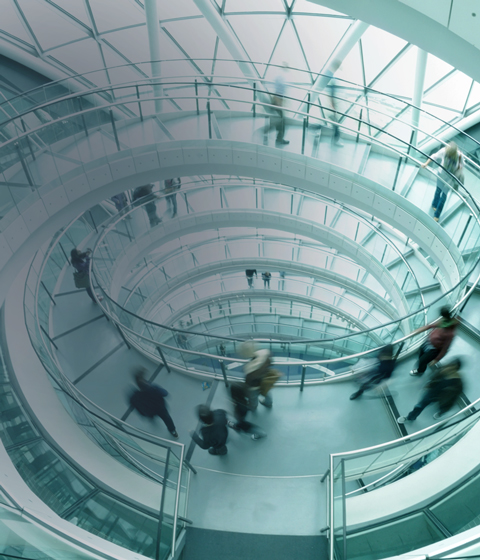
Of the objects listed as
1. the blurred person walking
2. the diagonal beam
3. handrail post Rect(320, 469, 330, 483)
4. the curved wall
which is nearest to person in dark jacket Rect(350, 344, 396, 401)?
handrail post Rect(320, 469, 330, 483)

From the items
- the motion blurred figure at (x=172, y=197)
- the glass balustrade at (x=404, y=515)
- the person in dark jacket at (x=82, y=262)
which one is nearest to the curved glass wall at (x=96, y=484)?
the glass balustrade at (x=404, y=515)

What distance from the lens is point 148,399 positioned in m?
7.41

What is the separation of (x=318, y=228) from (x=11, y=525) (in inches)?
510

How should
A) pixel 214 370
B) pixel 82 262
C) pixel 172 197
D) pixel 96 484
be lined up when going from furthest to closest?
pixel 172 197, pixel 82 262, pixel 214 370, pixel 96 484

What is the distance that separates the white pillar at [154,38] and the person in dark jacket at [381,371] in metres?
7.34

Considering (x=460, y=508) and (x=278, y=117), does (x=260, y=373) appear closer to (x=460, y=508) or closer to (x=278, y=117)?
(x=460, y=508)

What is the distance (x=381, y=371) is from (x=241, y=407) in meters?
2.84

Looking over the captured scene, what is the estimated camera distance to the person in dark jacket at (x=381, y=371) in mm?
7648

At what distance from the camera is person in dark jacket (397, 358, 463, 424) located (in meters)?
6.20

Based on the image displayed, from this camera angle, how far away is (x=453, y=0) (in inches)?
211

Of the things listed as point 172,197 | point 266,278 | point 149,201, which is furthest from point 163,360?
point 266,278

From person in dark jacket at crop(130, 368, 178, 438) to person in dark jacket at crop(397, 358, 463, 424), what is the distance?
4511 mm

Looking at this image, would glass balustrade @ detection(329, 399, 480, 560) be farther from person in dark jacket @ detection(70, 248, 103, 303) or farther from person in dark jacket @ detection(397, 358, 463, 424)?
person in dark jacket @ detection(70, 248, 103, 303)

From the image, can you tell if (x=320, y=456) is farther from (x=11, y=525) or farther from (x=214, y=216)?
(x=214, y=216)
